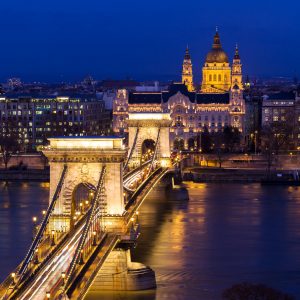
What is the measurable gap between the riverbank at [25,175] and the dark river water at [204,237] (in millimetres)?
3191

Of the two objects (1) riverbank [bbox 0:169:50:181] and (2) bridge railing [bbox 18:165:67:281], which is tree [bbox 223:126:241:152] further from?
(2) bridge railing [bbox 18:165:67:281]

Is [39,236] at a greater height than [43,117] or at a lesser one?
lesser

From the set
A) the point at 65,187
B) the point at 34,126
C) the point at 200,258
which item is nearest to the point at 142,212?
the point at 200,258

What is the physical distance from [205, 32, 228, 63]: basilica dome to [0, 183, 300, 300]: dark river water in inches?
1021

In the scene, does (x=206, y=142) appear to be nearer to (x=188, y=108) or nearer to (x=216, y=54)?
(x=188, y=108)

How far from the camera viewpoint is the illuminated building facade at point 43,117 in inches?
1816

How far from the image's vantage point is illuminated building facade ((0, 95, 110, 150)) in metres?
46.1

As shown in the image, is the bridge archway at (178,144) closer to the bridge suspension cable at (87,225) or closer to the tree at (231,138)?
the tree at (231,138)

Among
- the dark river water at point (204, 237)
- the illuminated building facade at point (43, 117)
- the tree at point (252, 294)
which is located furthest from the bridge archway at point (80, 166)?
the illuminated building facade at point (43, 117)

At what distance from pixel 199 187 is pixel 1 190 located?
19.2 feet

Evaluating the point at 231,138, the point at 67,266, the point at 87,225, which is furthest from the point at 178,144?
the point at 67,266

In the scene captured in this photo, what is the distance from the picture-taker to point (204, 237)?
2119cm

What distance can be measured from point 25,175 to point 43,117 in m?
11.9

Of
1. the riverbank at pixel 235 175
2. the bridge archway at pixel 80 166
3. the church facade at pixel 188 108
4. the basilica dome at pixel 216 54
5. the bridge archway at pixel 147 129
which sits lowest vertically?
the riverbank at pixel 235 175
